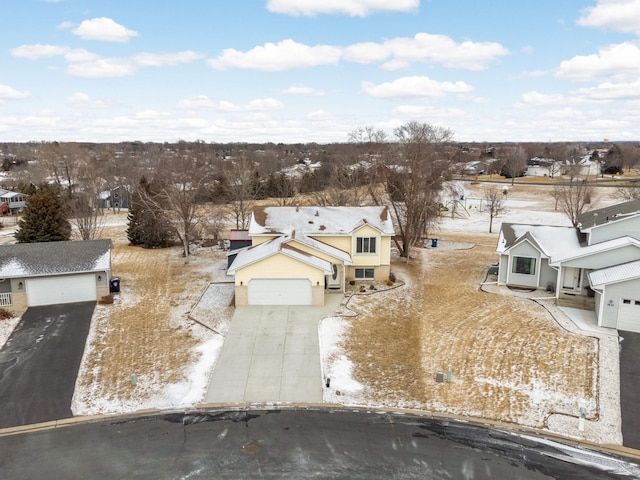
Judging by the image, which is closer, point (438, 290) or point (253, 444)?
point (253, 444)

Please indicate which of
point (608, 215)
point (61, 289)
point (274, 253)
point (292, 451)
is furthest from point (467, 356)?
point (61, 289)

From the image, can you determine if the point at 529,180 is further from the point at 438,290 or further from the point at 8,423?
Answer: the point at 8,423

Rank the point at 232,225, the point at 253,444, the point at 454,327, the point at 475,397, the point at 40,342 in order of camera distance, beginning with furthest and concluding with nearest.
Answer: the point at 232,225
the point at 454,327
the point at 40,342
the point at 475,397
the point at 253,444

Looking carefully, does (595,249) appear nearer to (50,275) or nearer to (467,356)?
(467,356)

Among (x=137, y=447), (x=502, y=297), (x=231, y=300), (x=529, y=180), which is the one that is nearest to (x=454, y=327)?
(x=502, y=297)

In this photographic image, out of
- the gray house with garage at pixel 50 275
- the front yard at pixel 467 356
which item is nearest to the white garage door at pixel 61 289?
the gray house with garage at pixel 50 275

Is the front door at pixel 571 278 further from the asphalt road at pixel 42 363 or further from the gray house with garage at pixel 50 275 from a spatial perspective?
the gray house with garage at pixel 50 275
